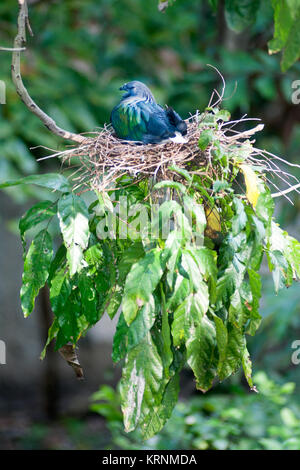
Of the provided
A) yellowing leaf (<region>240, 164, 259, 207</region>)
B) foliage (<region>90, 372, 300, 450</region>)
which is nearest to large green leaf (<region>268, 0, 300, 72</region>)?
yellowing leaf (<region>240, 164, 259, 207</region>)

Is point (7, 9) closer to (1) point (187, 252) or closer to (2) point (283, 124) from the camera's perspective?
(2) point (283, 124)

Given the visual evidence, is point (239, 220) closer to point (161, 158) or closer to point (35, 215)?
point (161, 158)

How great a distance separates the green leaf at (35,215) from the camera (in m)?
1.37

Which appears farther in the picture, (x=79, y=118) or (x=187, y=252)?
(x=79, y=118)

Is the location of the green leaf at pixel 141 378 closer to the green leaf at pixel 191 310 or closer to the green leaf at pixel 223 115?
the green leaf at pixel 191 310

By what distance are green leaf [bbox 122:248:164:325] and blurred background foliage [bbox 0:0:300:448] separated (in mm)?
2254

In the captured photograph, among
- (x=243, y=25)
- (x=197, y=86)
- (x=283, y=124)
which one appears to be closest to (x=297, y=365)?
(x=283, y=124)

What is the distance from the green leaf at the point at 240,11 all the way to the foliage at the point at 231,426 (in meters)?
1.99

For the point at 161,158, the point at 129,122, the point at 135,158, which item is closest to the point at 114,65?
the point at 129,122

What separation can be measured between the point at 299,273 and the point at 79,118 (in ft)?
10.8

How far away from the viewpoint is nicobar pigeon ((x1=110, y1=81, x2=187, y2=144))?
1.79 meters

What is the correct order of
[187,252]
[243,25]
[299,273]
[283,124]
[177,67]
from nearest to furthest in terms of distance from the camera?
1. [187,252]
2. [299,273]
3. [243,25]
4. [283,124]
5. [177,67]

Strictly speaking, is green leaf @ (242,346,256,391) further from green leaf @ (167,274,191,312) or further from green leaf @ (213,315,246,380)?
green leaf @ (167,274,191,312)

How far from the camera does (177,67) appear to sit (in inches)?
258
